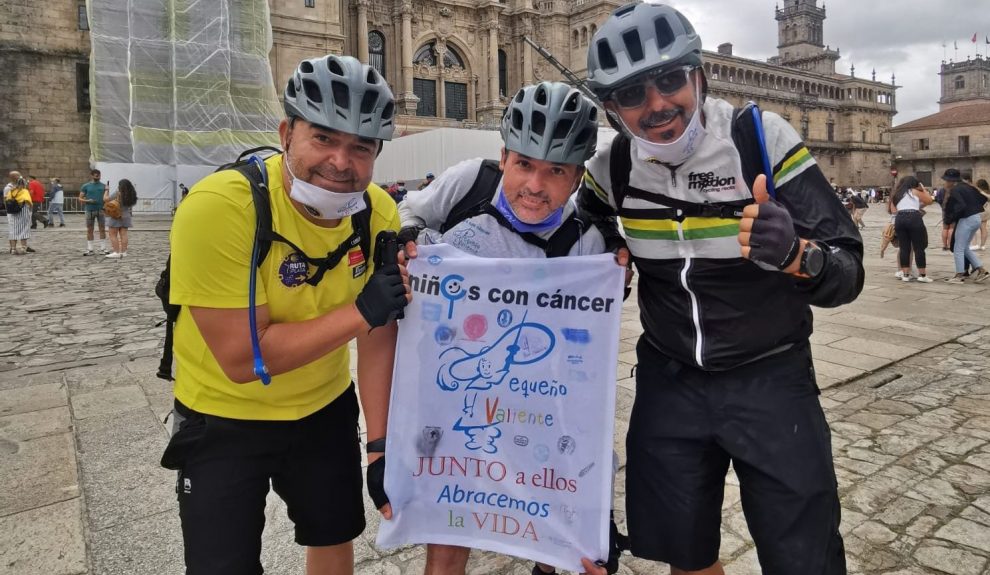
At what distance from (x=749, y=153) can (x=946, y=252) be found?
17.5m

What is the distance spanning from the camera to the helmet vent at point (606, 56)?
6.51 feet

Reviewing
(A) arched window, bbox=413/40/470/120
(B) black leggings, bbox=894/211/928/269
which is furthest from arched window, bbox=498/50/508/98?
(B) black leggings, bbox=894/211/928/269

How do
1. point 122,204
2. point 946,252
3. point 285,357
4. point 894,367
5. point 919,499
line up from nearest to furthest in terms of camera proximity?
point 285,357 → point 919,499 → point 894,367 → point 122,204 → point 946,252

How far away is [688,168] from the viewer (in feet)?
6.57

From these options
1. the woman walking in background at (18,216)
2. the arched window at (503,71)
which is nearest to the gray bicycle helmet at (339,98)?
the woman walking in background at (18,216)

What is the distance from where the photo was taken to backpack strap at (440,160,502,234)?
2219 millimetres

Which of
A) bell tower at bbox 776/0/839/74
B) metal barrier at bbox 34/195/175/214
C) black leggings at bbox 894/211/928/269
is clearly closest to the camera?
black leggings at bbox 894/211/928/269

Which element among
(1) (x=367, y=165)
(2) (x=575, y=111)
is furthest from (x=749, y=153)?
(1) (x=367, y=165)

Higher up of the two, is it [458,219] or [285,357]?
[458,219]

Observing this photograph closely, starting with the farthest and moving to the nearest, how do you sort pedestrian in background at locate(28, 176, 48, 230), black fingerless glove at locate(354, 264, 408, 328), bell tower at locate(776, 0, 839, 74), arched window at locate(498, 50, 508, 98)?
bell tower at locate(776, 0, 839, 74)
arched window at locate(498, 50, 508, 98)
pedestrian in background at locate(28, 176, 48, 230)
black fingerless glove at locate(354, 264, 408, 328)

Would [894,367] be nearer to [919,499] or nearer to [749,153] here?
[919,499]

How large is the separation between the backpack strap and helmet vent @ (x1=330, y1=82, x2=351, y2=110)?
0.57 meters

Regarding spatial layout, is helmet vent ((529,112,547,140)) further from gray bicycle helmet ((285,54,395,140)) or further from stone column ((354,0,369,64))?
stone column ((354,0,369,64))

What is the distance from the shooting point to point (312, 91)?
74.4 inches
